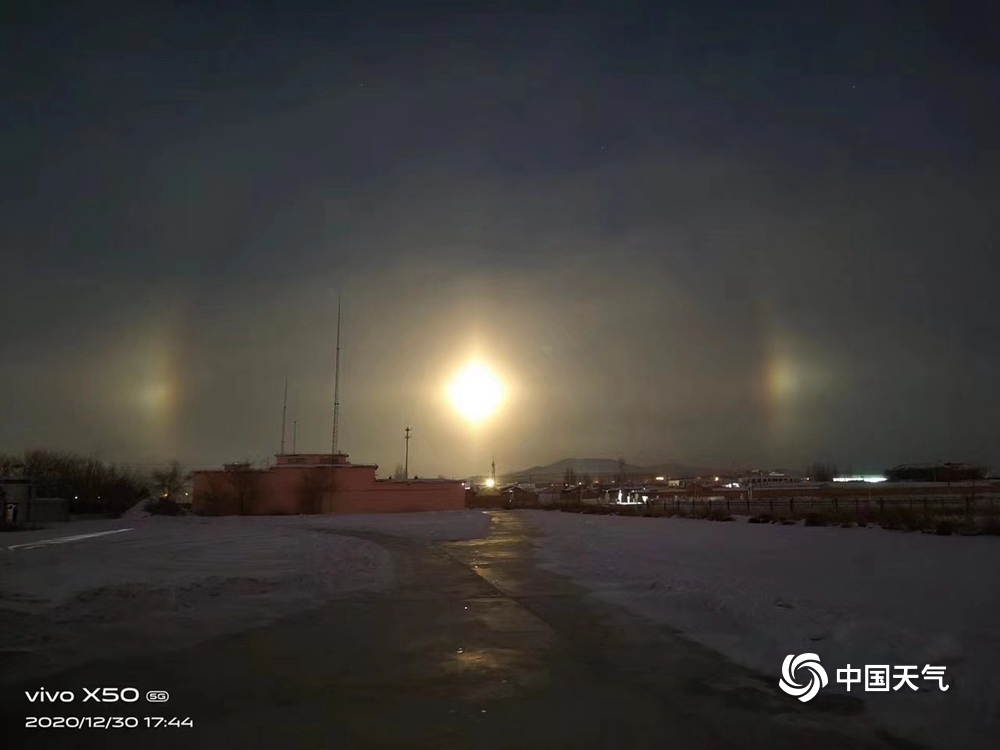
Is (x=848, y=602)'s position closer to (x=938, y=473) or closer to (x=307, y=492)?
(x=307, y=492)

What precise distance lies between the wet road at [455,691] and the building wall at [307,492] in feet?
188

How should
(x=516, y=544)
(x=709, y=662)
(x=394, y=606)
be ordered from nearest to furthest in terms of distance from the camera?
(x=709, y=662)
(x=394, y=606)
(x=516, y=544)

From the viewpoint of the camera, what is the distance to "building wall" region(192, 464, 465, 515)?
218ft

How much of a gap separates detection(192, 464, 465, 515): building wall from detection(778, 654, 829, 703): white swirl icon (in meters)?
61.1

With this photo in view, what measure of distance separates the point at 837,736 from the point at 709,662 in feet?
7.90

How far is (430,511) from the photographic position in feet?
219

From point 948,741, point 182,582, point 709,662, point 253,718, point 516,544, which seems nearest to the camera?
point 948,741

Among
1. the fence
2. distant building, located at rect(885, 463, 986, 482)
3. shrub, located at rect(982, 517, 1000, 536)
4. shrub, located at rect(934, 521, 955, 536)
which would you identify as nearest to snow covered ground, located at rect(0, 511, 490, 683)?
shrub, located at rect(934, 521, 955, 536)

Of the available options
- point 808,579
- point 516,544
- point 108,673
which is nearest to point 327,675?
point 108,673

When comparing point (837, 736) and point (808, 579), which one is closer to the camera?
point (837, 736)

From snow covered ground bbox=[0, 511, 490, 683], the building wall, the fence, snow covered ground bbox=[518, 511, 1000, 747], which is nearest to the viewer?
snow covered ground bbox=[518, 511, 1000, 747]

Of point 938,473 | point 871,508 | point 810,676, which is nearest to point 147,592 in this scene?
point 810,676

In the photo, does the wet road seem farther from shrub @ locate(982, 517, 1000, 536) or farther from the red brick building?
the red brick building

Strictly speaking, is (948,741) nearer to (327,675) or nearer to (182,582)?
(327,675)
